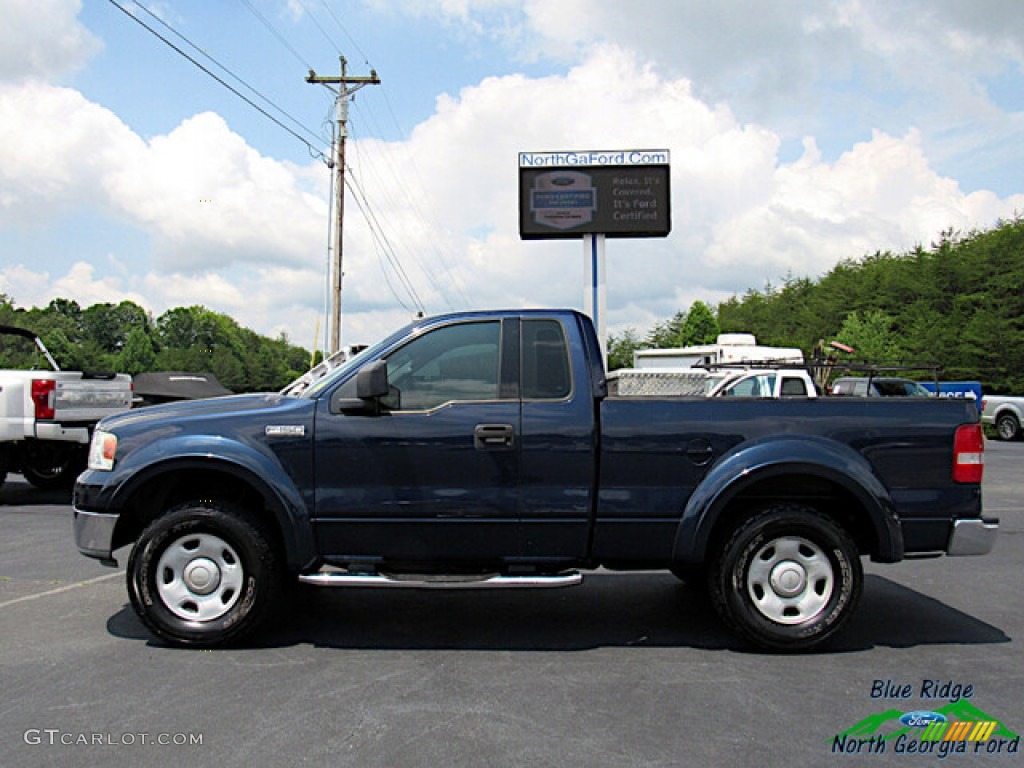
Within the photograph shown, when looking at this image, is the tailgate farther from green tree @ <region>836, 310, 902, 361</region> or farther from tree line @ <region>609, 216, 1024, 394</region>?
green tree @ <region>836, 310, 902, 361</region>

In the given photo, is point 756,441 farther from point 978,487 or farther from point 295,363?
point 295,363

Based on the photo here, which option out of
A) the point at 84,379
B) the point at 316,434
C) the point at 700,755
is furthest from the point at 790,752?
the point at 84,379

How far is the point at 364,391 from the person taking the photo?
4.59 meters

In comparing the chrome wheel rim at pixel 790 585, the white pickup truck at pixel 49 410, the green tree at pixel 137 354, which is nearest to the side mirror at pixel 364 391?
the chrome wheel rim at pixel 790 585

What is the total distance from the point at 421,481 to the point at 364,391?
0.61m

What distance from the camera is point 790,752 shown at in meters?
3.46

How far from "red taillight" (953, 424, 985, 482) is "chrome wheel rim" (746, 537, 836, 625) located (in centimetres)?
93

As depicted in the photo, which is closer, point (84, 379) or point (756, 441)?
point (756, 441)

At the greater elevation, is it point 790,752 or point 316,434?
point 316,434

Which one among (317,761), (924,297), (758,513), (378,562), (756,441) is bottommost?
(317,761)

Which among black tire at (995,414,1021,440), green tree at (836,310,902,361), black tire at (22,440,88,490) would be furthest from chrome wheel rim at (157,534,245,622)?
green tree at (836,310,902,361)

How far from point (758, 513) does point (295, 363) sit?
158 metres

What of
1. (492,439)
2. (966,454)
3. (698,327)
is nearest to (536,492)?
(492,439)

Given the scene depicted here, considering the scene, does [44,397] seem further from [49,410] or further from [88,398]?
[88,398]
